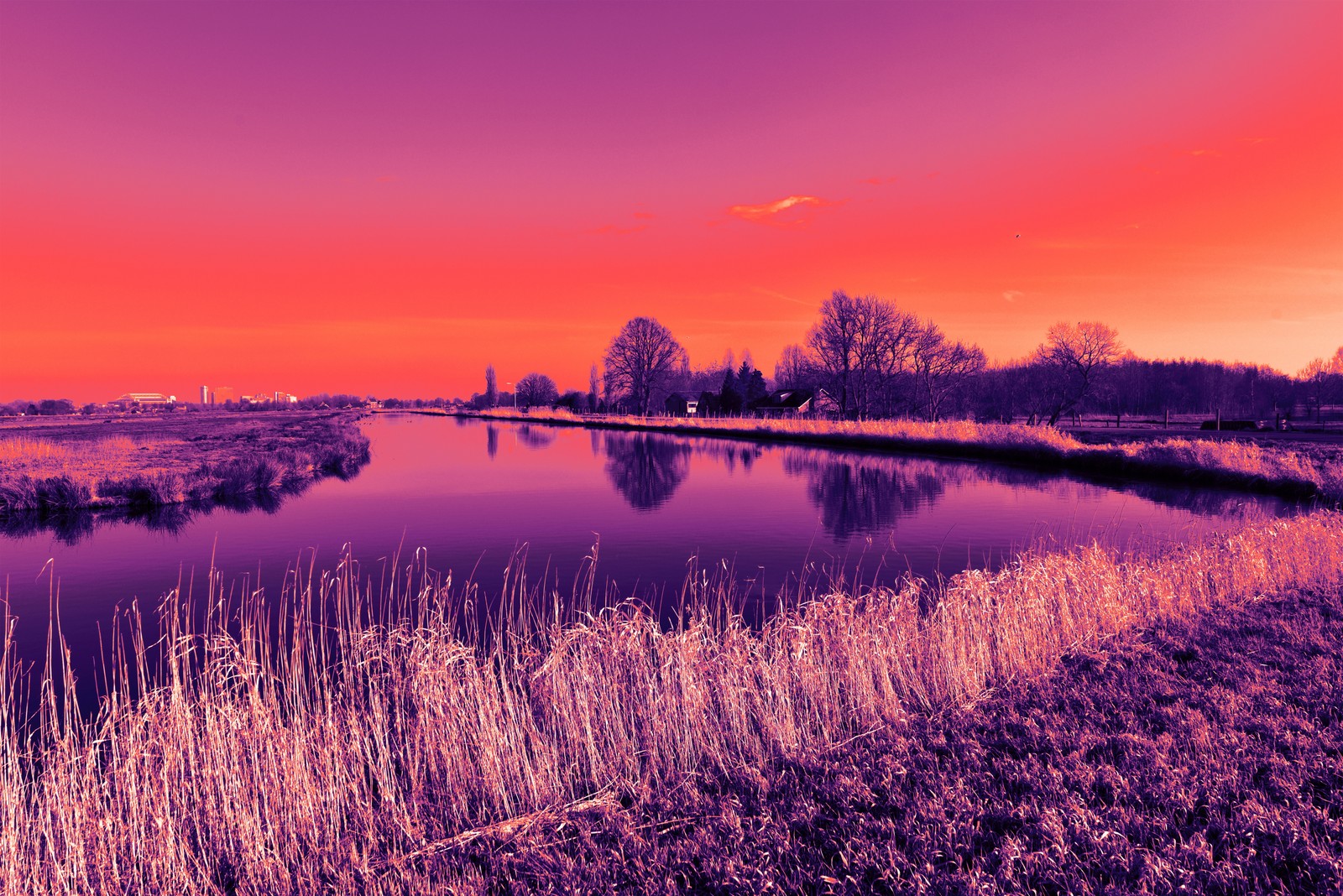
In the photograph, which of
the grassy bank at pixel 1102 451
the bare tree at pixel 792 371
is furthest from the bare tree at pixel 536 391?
the grassy bank at pixel 1102 451

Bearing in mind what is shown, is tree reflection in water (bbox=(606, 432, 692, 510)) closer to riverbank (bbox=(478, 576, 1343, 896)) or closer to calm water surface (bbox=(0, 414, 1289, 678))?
calm water surface (bbox=(0, 414, 1289, 678))

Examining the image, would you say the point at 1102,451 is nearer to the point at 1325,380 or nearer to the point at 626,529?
the point at 626,529

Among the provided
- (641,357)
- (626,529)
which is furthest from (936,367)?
(626,529)

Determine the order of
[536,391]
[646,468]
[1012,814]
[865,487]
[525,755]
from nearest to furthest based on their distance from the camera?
[1012,814] < [525,755] < [865,487] < [646,468] < [536,391]

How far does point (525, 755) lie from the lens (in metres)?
5.56

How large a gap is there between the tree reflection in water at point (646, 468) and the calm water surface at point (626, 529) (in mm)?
260

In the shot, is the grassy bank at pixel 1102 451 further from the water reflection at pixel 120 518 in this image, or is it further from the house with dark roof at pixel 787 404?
the water reflection at pixel 120 518

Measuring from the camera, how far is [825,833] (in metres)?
4.39

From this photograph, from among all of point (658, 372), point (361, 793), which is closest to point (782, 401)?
point (658, 372)

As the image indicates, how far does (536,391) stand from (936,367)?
100475mm

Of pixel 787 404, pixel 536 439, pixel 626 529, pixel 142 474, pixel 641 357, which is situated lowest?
pixel 626 529

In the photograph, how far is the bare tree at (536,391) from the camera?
150125mm

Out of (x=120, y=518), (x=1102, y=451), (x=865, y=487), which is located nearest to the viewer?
(x=120, y=518)

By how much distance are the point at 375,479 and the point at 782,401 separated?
68901 millimetres
